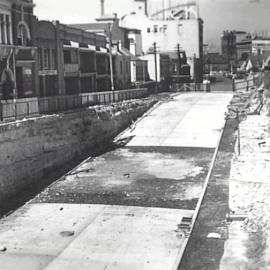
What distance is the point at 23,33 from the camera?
4844cm

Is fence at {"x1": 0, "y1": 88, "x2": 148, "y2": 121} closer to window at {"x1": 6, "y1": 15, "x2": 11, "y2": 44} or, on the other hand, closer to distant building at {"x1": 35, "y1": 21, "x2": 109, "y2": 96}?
distant building at {"x1": 35, "y1": 21, "x2": 109, "y2": 96}

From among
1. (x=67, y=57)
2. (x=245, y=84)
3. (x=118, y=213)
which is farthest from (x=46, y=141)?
(x=245, y=84)

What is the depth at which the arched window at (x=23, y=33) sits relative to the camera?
1877 inches

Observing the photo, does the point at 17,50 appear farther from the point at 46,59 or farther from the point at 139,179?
the point at 139,179

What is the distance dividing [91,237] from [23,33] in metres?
27.7

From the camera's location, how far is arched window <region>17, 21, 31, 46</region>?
47.7 m

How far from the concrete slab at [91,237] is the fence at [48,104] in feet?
26.4

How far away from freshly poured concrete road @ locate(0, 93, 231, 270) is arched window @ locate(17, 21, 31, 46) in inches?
496

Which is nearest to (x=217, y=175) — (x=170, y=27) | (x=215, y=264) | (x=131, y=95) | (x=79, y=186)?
(x=79, y=186)

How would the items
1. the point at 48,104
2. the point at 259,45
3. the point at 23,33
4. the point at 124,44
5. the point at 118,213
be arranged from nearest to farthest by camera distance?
the point at 118,213, the point at 48,104, the point at 23,33, the point at 124,44, the point at 259,45

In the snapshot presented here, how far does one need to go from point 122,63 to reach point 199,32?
54708 millimetres

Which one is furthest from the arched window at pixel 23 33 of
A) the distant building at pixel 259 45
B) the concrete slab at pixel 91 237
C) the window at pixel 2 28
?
the distant building at pixel 259 45

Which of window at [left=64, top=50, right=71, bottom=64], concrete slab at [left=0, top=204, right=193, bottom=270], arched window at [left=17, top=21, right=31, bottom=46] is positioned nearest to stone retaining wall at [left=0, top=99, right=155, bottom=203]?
concrete slab at [left=0, top=204, right=193, bottom=270]

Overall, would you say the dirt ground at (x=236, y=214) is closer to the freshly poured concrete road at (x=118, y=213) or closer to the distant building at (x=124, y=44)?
the freshly poured concrete road at (x=118, y=213)
